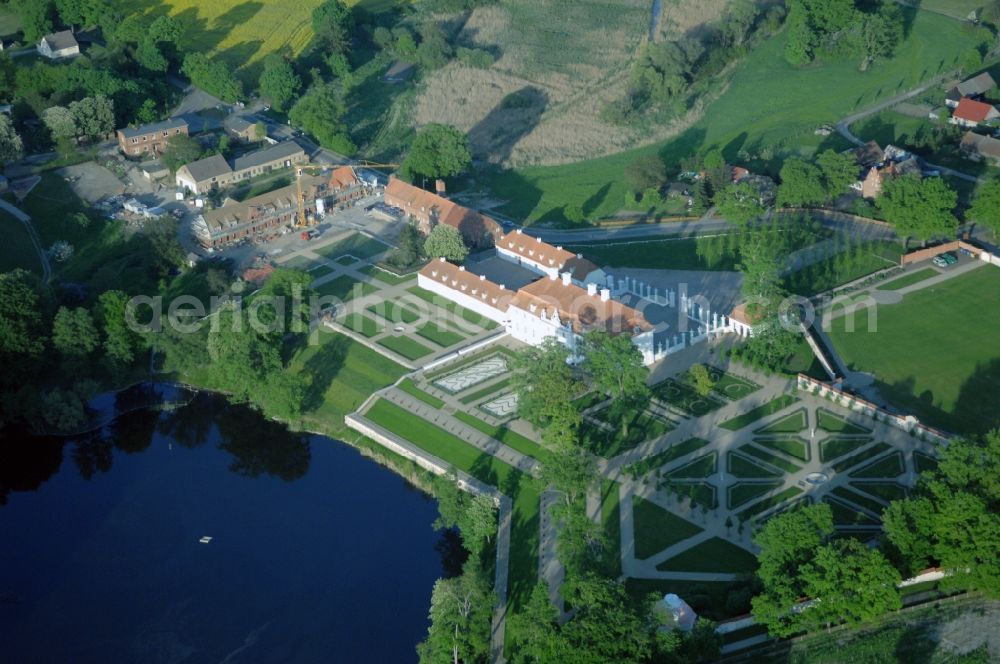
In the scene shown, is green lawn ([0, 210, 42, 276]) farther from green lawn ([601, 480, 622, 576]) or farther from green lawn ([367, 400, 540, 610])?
green lawn ([601, 480, 622, 576])

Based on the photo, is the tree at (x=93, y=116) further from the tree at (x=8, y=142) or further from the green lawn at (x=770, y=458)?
the green lawn at (x=770, y=458)

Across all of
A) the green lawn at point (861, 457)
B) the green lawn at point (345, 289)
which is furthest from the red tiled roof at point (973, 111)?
the green lawn at point (345, 289)

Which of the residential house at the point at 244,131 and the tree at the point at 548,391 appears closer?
the tree at the point at 548,391

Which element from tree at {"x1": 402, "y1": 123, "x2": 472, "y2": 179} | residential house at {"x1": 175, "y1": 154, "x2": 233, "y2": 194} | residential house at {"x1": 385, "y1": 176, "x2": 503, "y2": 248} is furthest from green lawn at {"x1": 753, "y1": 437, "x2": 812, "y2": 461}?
residential house at {"x1": 175, "y1": 154, "x2": 233, "y2": 194}

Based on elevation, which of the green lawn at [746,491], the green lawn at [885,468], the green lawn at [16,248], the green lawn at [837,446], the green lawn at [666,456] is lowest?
the green lawn at [16,248]

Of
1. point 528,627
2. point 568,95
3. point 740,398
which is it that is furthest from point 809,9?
point 528,627

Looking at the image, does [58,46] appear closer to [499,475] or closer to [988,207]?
[499,475]
